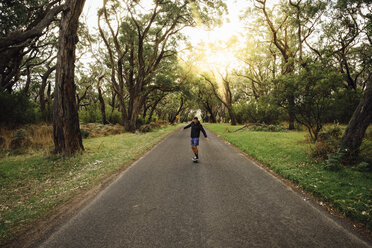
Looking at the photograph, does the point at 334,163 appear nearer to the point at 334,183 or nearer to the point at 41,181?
the point at 334,183

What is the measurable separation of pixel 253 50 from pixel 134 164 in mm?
20504

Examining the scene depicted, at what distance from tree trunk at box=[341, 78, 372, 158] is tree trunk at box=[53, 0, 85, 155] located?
10.8 meters

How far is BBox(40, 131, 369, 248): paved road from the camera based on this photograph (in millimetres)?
2400

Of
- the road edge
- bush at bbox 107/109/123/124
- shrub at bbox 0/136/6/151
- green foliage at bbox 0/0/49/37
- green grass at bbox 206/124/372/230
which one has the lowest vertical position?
the road edge

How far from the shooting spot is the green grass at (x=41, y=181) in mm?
3115

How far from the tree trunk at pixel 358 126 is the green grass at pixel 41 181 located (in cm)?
814

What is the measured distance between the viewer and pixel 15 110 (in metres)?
8.91

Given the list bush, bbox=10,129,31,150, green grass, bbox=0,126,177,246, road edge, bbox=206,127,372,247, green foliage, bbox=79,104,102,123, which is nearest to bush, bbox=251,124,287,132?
road edge, bbox=206,127,372,247

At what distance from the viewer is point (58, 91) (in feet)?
23.2

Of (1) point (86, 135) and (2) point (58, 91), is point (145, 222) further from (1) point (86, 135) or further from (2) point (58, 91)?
(1) point (86, 135)

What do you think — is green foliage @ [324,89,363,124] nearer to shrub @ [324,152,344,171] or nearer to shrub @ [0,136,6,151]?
shrub @ [324,152,344,171]

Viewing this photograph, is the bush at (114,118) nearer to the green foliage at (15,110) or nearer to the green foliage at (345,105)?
the green foliage at (15,110)

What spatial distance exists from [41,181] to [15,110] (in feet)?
22.8

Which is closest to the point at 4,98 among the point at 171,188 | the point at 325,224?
the point at 171,188
